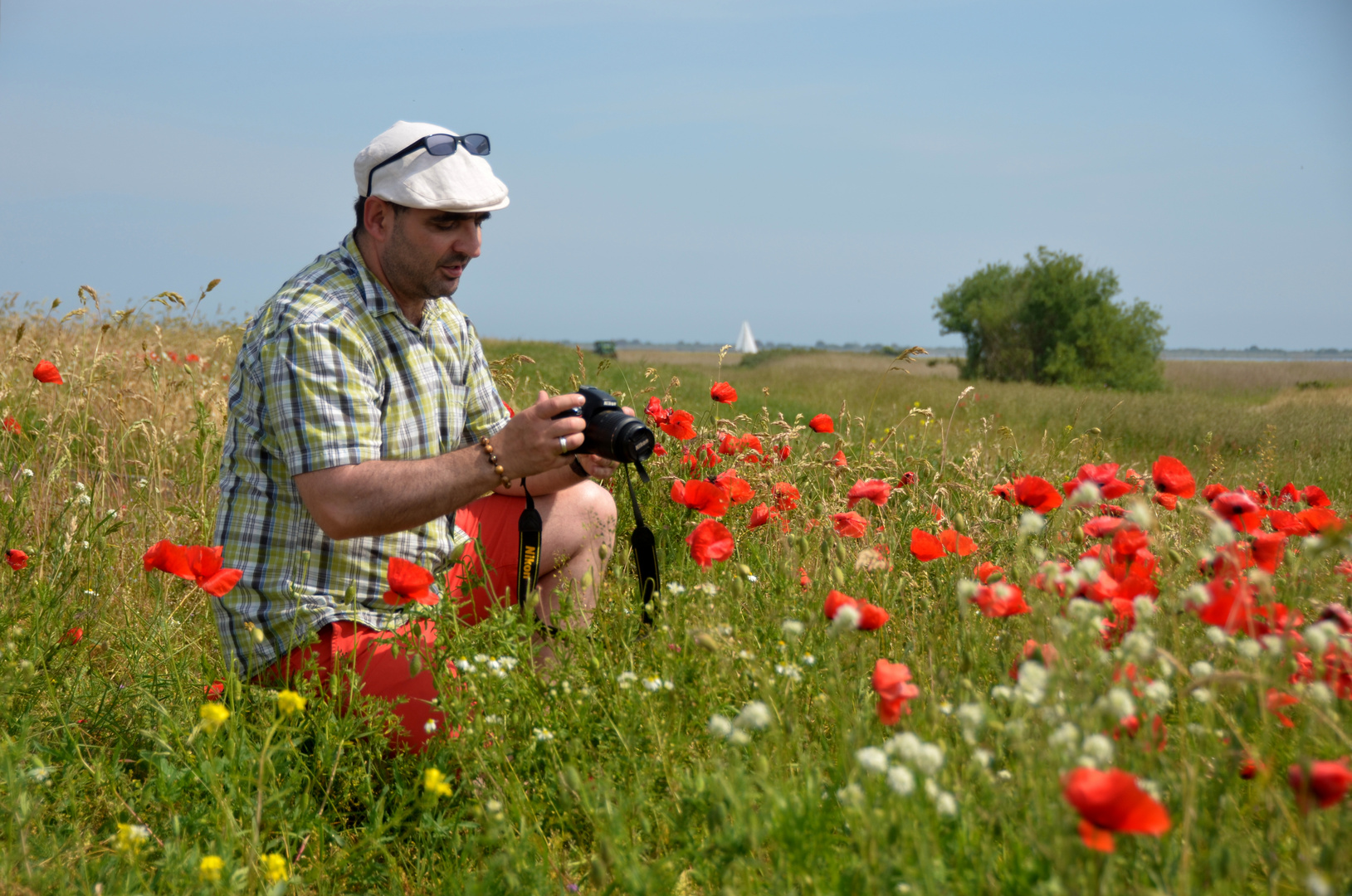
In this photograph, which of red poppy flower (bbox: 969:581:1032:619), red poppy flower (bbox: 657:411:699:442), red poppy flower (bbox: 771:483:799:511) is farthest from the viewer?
red poppy flower (bbox: 657:411:699:442)

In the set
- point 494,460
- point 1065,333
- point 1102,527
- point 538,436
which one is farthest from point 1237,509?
point 1065,333

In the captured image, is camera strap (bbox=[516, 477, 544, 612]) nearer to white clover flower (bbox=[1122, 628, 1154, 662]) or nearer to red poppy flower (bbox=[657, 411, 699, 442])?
red poppy flower (bbox=[657, 411, 699, 442])

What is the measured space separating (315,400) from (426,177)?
2.07 ft

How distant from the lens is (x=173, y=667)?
81.4 inches

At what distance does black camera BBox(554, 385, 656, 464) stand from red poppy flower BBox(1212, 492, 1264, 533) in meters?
1.23

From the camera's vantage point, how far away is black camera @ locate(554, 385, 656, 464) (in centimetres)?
220

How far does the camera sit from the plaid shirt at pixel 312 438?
2.09 metres

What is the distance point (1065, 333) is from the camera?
1387 inches

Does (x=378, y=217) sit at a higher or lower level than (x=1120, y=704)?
higher

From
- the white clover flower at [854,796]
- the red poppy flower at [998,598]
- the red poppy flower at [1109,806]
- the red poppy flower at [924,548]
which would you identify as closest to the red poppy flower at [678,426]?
the red poppy flower at [924,548]

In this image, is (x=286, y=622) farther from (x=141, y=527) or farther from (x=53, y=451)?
(x=53, y=451)

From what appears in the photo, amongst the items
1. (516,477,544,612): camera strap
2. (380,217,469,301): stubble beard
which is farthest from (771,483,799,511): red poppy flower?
(380,217,469,301): stubble beard

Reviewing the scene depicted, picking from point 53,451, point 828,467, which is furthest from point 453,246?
point 53,451

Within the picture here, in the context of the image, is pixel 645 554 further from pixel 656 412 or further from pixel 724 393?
pixel 724 393
